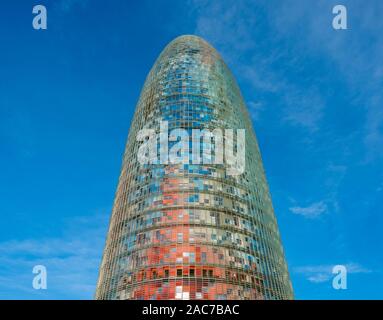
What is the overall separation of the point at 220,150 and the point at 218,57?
1973 inches

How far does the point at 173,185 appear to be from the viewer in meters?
107

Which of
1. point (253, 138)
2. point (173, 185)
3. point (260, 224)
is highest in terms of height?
point (253, 138)

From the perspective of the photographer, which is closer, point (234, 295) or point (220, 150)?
point (234, 295)

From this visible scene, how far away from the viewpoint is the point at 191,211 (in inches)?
4048

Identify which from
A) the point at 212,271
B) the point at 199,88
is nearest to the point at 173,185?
the point at 212,271

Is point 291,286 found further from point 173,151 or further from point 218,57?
point 218,57

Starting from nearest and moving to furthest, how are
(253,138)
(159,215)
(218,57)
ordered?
(159,215)
(253,138)
(218,57)

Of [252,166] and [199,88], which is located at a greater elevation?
[199,88]

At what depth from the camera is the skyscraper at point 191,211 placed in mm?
94875

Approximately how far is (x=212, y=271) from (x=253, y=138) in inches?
2124

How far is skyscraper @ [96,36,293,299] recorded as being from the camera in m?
94.9

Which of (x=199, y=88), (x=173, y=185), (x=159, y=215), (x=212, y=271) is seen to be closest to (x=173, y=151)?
(x=173, y=185)
